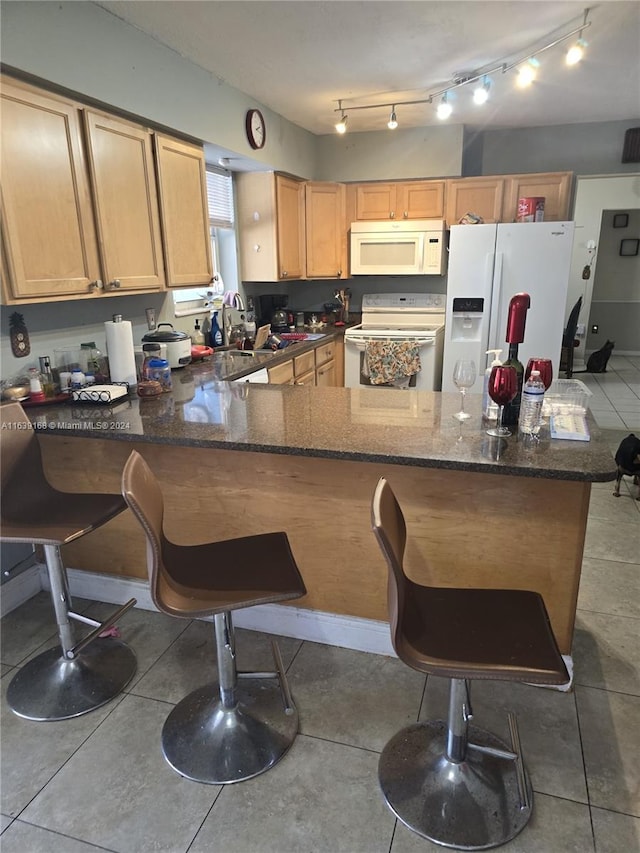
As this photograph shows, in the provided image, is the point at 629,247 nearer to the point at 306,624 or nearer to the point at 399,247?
the point at 399,247

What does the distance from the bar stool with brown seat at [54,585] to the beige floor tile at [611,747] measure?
1.59m

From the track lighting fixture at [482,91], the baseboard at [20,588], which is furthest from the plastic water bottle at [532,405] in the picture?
the track lighting fixture at [482,91]

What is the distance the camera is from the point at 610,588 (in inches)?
100.0

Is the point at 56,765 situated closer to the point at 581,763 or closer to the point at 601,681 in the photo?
the point at 581,763

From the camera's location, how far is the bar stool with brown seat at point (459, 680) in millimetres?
1238

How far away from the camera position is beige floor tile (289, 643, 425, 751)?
1779 mm

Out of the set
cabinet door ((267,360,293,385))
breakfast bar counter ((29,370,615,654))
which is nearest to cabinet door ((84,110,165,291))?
breakfast bar counter ((29,370,615,654))

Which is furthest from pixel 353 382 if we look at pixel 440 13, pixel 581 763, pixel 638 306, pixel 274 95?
pixel 638 306

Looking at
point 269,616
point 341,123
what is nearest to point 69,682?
point 269,616

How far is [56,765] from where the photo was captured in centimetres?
168

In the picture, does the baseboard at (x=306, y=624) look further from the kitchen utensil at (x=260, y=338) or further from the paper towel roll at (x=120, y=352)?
the kitchen utensil at (x=260, y=338)

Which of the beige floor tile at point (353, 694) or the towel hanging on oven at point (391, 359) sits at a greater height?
the towel hanging on oven at point (391, 359)

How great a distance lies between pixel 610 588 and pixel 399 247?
130 inches

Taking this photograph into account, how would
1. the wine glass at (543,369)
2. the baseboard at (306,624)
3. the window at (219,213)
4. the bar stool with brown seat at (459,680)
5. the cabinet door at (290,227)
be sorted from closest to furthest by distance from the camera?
the bar stool with brown seat at (459,680)
the wine glass at (543,369)
the baseboard at (306,624)
the window at (219,213)
the cabinet door at (290,227)
